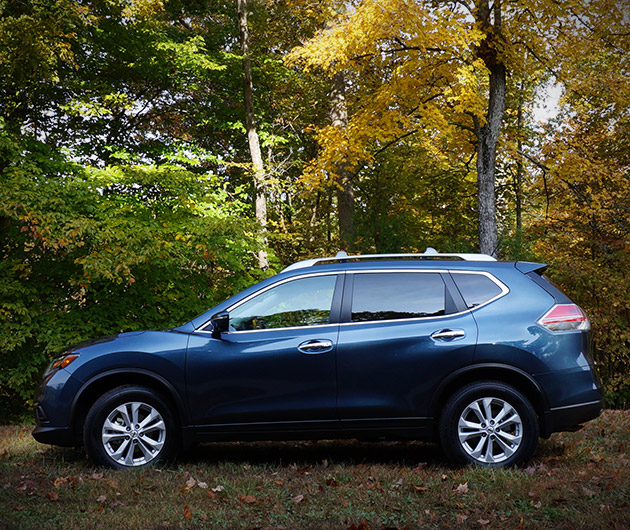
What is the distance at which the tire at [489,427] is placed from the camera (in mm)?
5453

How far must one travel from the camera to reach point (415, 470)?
5512 millimetres

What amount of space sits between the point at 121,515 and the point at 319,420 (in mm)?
1809

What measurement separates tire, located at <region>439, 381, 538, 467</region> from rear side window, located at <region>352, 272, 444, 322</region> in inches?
31.2

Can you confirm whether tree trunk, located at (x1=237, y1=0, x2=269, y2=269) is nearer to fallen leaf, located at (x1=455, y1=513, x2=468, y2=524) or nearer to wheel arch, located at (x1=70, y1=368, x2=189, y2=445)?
wheel arch, located at (x1=70, y1=368, x2=189, y2=445)

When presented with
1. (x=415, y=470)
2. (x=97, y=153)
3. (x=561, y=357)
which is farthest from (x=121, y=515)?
(x=97, y=153)

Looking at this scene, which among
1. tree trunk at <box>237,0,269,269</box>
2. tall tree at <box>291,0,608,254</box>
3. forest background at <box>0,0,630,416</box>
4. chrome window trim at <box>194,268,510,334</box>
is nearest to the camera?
chrome window trim at <box>194,268,510,334</box>

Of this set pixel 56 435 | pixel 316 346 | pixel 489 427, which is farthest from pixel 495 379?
pixel 56 435

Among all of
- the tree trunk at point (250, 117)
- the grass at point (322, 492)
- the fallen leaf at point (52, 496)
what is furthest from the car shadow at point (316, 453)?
the tree trunk at point (250, 117)

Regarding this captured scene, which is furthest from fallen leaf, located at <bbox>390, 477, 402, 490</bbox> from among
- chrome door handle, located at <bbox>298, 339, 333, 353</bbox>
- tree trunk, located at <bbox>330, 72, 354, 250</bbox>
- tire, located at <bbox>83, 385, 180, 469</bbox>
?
tree trunk, located at <bbox>330, 72, 354, 250</bbox>

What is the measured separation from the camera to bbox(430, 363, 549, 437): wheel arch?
18.0 feet

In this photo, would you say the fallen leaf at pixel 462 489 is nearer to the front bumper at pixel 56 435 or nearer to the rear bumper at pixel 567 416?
the rear bumper at pixel 567 416

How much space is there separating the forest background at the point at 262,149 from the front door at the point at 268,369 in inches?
155

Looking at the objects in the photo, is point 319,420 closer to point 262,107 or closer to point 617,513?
point 617,513

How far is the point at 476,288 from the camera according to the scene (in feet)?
19.0
